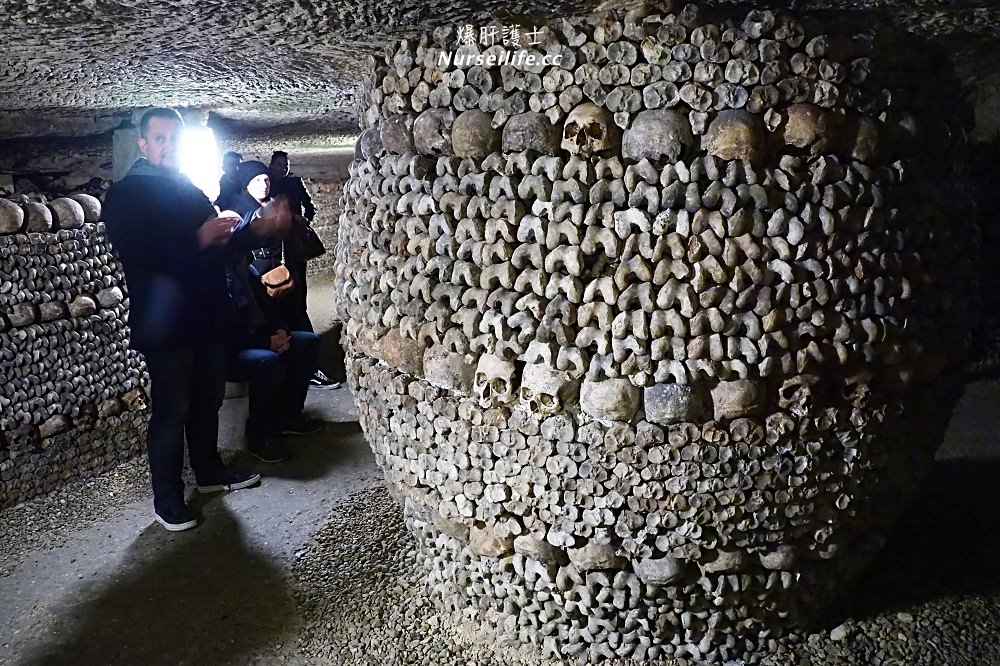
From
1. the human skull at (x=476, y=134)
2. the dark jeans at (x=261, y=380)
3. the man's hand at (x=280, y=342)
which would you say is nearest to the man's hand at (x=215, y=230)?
the dark jeans at (x=261, y=380)

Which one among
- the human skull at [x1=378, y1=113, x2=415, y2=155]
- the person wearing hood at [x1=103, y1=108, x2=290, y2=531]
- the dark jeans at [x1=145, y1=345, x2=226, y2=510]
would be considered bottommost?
the dark jeans at [x1=145, y1=345, x2=226, y2=510]

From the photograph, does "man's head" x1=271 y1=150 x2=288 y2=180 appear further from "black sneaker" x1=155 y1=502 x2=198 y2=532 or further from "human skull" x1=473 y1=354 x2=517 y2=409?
"human skull" x1=473 y1=354 x2=517 y2=409

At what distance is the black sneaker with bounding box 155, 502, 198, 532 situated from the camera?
9.34 feet

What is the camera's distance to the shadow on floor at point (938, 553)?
2119 mm

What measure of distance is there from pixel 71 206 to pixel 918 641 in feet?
11.0

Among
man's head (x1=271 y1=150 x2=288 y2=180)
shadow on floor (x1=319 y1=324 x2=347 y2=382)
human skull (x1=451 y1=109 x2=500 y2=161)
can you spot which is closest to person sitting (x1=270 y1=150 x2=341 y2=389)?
man's head (x1=271 y1=150 x2=288 y2=180)

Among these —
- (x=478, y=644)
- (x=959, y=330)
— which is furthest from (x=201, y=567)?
(x=959, y=330)

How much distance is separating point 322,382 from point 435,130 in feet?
9.45

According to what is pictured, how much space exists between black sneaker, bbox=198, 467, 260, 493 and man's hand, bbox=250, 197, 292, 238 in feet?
3.53

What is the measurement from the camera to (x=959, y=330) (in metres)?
1.86

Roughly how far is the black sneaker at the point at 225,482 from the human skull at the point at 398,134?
5.95ft

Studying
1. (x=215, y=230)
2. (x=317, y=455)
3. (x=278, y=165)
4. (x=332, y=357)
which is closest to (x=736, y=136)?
(x=215, y=230)

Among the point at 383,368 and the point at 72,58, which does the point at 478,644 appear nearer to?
the point at 383,368

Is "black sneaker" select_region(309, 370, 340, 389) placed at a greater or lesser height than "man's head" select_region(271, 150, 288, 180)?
lesser
